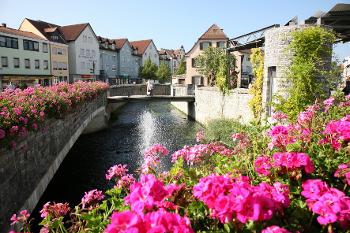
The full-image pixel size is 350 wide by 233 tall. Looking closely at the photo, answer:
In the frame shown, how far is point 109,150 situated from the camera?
75.1ft

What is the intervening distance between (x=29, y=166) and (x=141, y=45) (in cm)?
7854

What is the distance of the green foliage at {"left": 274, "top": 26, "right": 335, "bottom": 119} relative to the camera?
11.8m

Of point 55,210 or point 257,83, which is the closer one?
point 55,210

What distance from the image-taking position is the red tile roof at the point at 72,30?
5284cm

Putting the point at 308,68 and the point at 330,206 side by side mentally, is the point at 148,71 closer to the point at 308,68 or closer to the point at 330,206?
the point at 308,68

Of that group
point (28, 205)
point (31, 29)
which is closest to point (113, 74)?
point (31, 29)

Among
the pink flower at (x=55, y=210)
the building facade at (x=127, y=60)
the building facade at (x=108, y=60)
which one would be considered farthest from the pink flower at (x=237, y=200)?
the building facade at (x=127, y=60)

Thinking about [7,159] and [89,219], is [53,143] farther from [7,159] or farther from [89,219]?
[89,219]

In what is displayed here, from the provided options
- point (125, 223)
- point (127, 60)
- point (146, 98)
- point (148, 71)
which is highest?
point (127, 60)

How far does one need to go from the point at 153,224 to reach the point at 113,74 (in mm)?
69530

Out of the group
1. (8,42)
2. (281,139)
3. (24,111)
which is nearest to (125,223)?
(281,139)

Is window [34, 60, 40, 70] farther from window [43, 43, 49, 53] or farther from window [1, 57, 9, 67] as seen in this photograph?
window [1, 57, 9, 67]

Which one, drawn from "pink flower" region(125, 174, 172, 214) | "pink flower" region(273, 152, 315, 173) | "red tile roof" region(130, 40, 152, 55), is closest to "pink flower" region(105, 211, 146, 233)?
"pink flower" region(125, 174, 172, 214)

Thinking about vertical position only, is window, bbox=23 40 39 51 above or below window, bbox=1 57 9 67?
above
